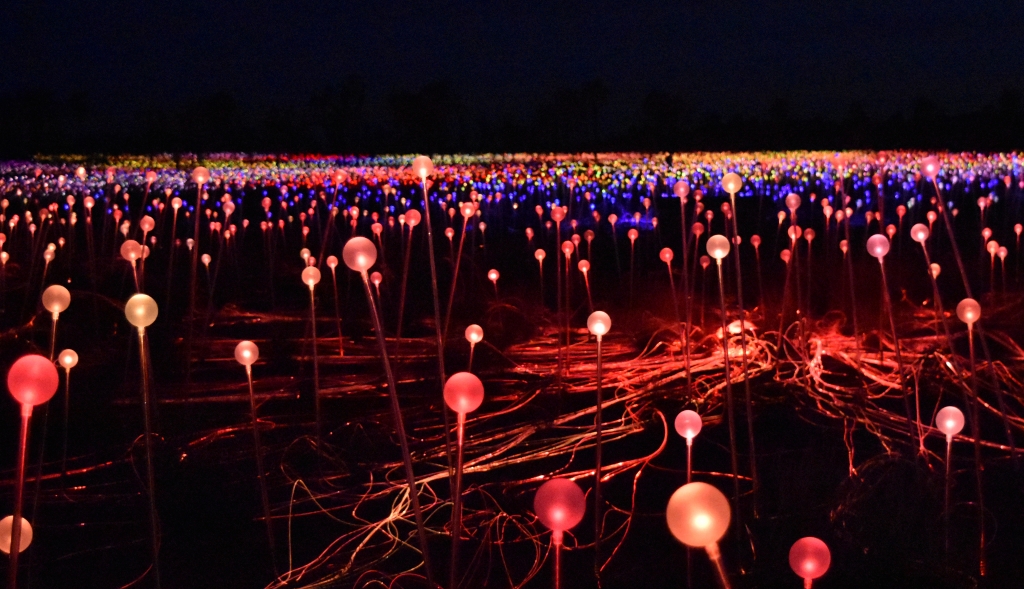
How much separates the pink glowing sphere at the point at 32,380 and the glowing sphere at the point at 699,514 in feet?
4.47

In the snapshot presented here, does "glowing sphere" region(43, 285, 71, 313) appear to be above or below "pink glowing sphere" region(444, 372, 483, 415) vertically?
above

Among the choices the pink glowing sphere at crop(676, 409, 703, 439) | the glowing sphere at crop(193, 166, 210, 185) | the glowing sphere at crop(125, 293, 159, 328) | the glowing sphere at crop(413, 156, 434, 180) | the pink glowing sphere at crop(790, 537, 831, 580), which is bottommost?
the pink glowing sphere at crop(790, 537, 831, 580)

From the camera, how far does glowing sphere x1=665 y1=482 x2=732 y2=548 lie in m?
1.40

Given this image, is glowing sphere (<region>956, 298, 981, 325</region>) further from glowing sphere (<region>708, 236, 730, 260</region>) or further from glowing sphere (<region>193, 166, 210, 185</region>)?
glowing sphere (<region>193, 166, 210, 185</region>)

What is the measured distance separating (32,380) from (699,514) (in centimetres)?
145

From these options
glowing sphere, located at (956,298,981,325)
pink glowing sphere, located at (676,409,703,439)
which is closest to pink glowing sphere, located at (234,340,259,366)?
pink glowing sphere, located at (676,409,703,439)

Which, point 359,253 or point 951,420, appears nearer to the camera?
point 359,253

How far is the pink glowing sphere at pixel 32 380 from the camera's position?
188 centimetres

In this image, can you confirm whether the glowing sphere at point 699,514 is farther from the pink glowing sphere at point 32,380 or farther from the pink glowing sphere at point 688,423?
the pink glowing sphere at point 32,380

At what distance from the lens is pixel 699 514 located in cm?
139

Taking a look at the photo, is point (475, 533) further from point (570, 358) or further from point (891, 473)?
point (570, 358)

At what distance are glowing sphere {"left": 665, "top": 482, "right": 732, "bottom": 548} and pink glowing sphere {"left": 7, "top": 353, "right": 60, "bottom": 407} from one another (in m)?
1.36

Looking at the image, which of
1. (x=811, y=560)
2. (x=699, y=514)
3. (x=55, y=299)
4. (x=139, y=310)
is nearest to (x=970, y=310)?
(x=811, y=560)

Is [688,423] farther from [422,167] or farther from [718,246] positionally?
[422,167]
